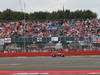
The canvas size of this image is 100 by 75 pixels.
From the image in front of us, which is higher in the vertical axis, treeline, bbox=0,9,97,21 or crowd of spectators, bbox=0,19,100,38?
treeline, bbox=0,9,97,21

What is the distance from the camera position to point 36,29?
6006cm

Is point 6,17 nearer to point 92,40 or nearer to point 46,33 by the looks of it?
point 46,33

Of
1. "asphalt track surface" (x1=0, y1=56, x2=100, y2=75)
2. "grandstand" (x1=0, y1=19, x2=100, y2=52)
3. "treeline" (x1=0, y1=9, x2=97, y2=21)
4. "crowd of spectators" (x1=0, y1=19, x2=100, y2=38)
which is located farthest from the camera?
"treeline" (x1=0, y1=9, x2=97, y2=21)

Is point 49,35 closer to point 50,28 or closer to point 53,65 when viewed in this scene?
point 50,28

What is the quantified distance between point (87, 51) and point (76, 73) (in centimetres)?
3092

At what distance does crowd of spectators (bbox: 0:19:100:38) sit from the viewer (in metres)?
57.0

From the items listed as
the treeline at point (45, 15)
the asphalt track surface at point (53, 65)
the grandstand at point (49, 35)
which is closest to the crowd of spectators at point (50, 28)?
the grandstand at point (49, 35)

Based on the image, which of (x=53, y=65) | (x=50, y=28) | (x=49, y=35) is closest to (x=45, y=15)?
(x=50, y=28)

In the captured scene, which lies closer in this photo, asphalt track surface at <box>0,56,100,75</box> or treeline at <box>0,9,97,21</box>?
asphalt track surface at <box>0,56,100,75</box>

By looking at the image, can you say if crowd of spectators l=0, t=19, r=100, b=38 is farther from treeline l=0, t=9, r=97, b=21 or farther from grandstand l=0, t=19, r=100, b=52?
treeline l=0, t=9, r=97, b=21

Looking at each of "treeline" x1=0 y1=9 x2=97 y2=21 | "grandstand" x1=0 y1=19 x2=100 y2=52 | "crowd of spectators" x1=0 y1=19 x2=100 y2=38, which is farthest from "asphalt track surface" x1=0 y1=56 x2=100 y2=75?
"treeline" x1=0 y1=9 x2=97 y2=21

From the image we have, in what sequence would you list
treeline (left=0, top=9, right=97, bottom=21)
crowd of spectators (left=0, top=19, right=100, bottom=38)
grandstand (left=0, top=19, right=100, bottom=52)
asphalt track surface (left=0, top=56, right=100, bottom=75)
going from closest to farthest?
1. asphalt track surface (left=0, top=56, right=100, bottom=75)
2. grandstand (left=0, top=19, right=100, bottom=52)
3. crowd of spectators (left=0, top=19, right=100, bottom=38)
4. treeline (left=0, top=9, right=97, bottom=21)

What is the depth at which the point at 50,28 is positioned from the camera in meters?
59.5

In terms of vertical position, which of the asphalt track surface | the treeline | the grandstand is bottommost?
the asphalt track surface
